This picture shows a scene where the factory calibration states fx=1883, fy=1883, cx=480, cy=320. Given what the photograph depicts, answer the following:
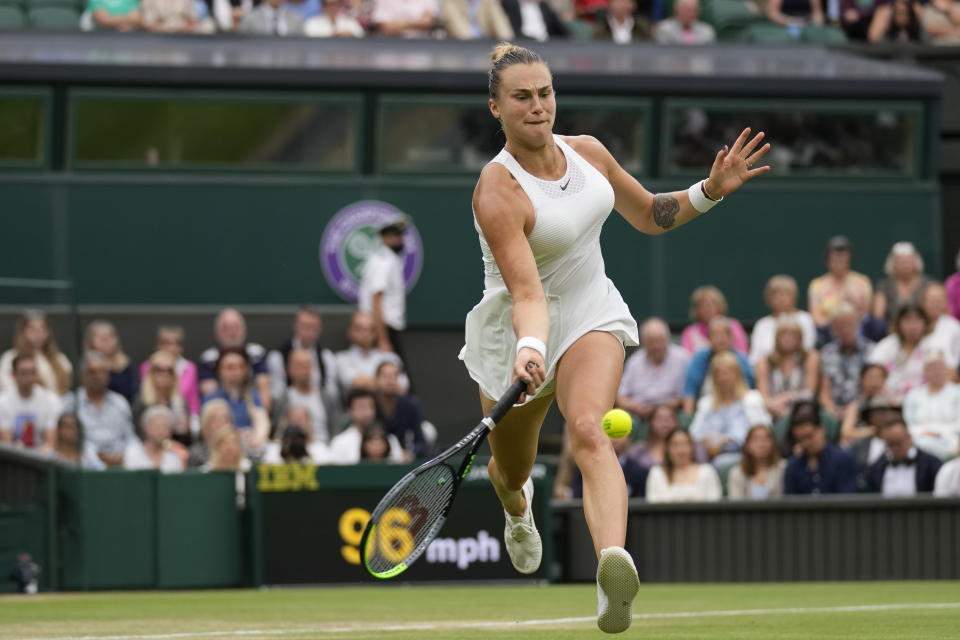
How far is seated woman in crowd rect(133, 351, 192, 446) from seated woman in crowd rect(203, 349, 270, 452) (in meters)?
0.22

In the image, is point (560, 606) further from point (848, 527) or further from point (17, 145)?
point (17, 145)

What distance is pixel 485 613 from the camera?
382 inches

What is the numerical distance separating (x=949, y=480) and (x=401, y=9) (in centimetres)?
758

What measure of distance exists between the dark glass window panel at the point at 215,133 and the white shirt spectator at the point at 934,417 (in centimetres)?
614

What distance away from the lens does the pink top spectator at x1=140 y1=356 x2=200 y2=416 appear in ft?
46.9

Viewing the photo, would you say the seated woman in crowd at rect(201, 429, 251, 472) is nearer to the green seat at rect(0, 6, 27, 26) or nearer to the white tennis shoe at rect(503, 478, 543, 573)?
the white tennis shoe at rect(503, 478, 543, 573)

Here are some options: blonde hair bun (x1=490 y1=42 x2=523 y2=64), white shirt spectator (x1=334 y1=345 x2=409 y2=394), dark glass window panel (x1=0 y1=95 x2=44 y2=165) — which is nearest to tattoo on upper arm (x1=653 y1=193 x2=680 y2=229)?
blonde hair bun (x1=490 y1=42 x2=523 y2=64)

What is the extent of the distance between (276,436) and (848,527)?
4.24 meters

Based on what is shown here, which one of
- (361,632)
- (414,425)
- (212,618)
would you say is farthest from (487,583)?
(361,632)

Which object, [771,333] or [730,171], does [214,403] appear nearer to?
[771,333]

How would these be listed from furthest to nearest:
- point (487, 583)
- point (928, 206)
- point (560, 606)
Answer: point (928, 206) < point (487, 583) < point (560, 606)

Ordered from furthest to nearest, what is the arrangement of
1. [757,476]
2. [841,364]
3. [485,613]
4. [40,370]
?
[841,364], [757,476], [40,370], [485,613]

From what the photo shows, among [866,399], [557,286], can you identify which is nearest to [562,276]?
[557,286]

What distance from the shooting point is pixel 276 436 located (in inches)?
555
